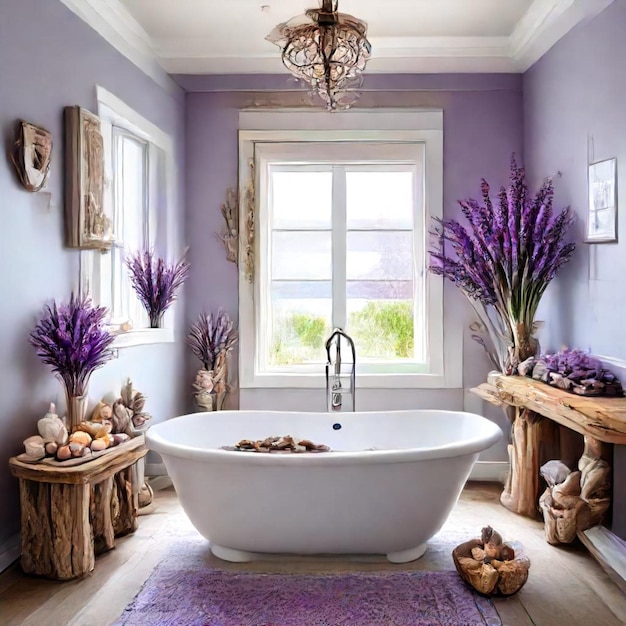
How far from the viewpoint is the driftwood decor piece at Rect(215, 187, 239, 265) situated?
399cm

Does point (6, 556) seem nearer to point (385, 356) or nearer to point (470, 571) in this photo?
point (470, 571)

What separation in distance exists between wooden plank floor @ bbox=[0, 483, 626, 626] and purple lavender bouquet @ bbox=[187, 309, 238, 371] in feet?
3.44

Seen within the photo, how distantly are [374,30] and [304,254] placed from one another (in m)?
1.40

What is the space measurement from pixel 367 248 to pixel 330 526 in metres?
2.01

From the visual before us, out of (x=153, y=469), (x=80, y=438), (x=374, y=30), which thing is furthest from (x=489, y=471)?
(x=374, y=30)

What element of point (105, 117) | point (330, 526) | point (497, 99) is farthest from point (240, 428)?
point (497, 99)

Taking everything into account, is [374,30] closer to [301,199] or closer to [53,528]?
[301,199]

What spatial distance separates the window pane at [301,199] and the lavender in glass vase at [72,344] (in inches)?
66.4

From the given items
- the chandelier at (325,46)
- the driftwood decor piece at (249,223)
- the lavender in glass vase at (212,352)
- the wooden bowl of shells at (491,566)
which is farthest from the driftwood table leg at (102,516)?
the chandelier at (325,46)

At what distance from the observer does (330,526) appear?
252 cm

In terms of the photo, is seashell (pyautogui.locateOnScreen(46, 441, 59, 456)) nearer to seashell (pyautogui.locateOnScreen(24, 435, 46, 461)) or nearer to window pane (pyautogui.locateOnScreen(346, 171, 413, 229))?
seashell (pyautogui.locateOnScreen(24, 435, 46, 461))

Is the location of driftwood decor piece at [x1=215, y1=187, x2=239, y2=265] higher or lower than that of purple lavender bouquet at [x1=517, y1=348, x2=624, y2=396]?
higher

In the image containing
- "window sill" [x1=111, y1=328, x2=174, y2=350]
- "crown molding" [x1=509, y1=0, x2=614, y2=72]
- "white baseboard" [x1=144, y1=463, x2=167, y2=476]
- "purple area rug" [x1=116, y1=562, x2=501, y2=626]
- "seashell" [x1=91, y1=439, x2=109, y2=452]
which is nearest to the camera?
"purple area rug" [x1=116, y1=562, x2=501, y2=626]

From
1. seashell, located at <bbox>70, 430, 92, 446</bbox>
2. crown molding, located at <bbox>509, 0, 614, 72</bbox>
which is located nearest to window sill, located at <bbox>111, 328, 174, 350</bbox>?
seashell, located at <bbox>70, 430, 92, 446</bbox>
